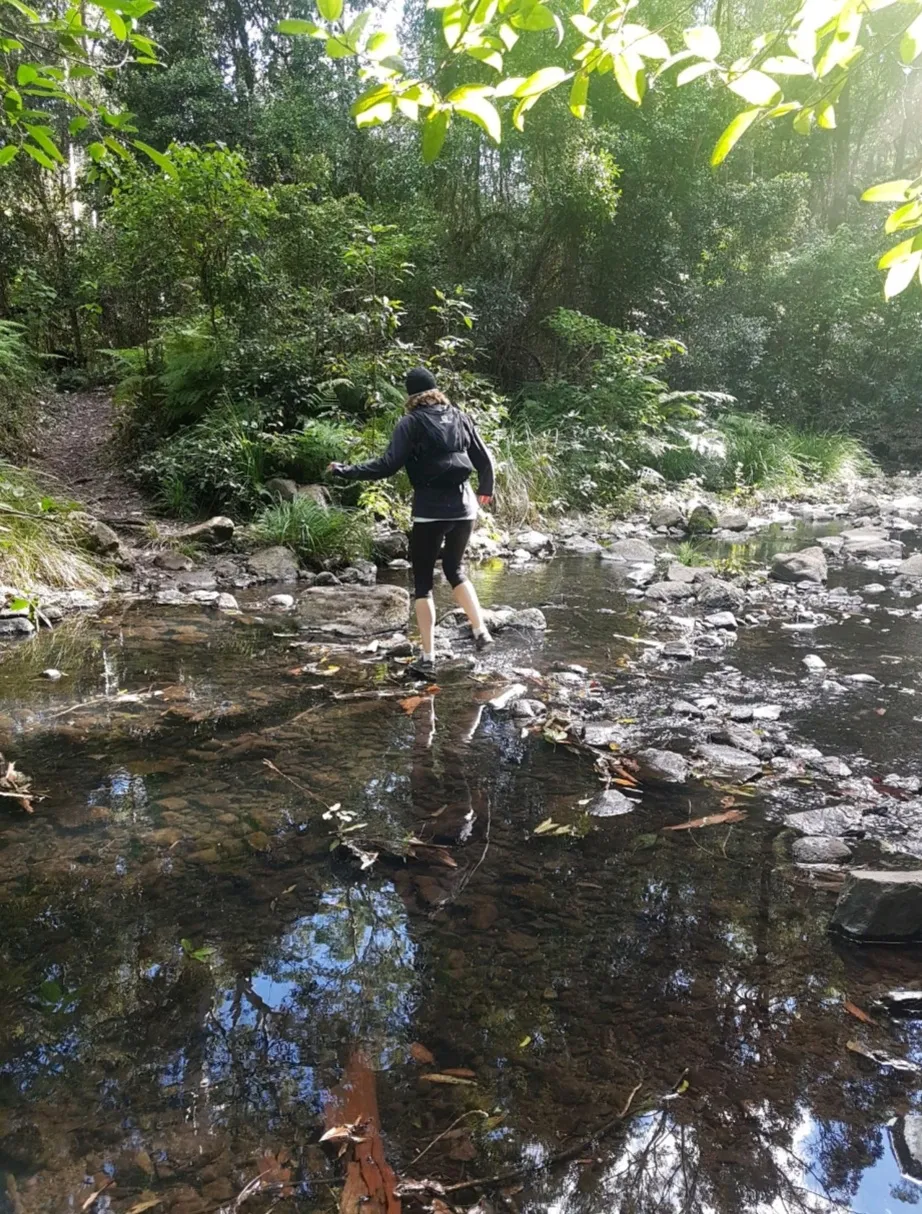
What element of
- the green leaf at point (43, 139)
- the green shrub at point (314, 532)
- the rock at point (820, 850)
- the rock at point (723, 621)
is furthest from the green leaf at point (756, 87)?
the green shrub at point (314, 532)

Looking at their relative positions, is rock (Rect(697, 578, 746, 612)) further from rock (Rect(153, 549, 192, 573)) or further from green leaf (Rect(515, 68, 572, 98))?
green leaf (Rect(515, 68, 572, 98))

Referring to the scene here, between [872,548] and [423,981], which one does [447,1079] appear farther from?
[872,548]

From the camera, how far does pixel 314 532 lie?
9305 mm

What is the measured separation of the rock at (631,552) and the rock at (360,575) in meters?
3.42

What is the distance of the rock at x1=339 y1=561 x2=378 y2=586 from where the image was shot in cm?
873

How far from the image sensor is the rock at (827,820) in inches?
133

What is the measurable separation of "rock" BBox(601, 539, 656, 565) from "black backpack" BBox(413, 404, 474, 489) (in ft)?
16.9

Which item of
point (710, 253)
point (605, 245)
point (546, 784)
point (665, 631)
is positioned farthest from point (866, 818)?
point (710, 253)


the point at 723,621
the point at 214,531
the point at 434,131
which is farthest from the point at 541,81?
the point at 214,531

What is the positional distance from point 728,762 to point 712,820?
69 centimetres

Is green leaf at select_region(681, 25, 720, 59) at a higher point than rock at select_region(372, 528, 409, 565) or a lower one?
higher

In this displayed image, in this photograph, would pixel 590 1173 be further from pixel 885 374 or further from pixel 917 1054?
pixel 885 374

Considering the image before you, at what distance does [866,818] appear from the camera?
3.49 metres

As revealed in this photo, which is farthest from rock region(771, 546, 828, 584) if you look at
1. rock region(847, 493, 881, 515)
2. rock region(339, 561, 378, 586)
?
rock region(847, 493, 881, 515)
